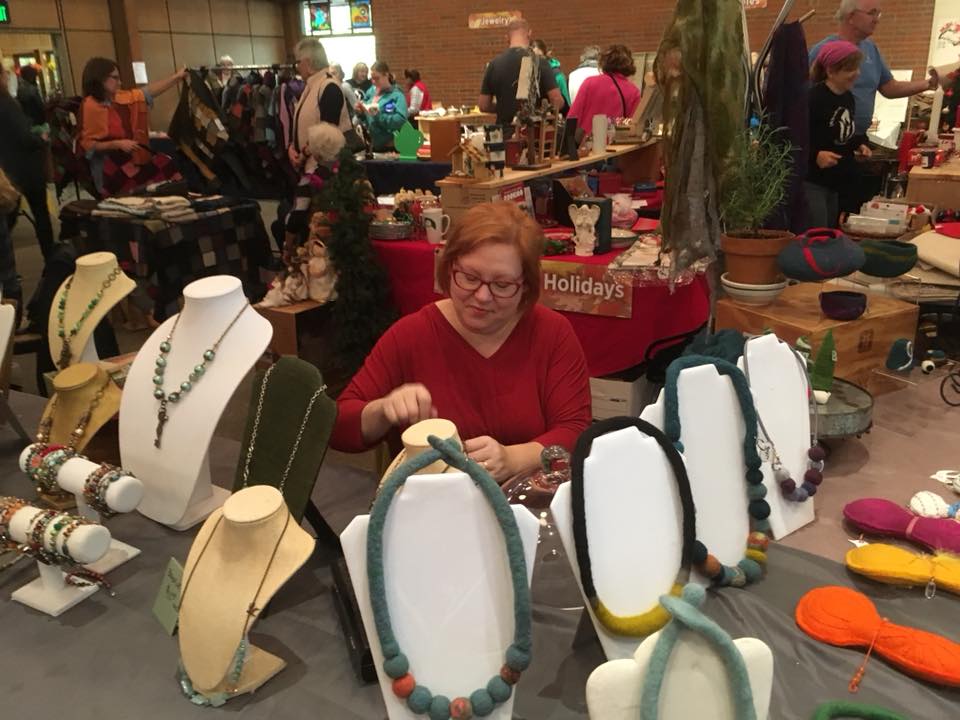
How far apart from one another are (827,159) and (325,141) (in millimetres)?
2491

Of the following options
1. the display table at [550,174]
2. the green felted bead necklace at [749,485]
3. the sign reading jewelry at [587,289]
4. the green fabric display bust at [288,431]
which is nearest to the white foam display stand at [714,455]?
the green felted bead necklace at [749,485]

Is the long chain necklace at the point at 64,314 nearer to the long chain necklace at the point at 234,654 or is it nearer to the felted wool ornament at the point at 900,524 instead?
the long chain necklace at the point at 234,654

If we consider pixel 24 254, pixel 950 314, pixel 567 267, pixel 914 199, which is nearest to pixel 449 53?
pixel 24 254

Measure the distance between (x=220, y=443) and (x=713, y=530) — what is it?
1.13m

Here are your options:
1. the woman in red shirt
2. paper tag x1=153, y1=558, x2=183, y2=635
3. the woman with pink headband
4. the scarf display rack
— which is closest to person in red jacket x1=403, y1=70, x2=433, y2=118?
the scarf display rack

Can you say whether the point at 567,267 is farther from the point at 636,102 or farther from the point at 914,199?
the point at 636,102

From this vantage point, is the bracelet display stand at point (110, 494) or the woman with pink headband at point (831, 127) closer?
the bracelet display stand at point (110, 494)

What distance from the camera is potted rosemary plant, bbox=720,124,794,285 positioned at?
191cm

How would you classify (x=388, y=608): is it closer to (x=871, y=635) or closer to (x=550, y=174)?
(x=871, y=635)

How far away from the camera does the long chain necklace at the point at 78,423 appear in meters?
1.48

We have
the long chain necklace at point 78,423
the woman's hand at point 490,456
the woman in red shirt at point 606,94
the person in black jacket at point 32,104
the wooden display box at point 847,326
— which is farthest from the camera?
the person in black jacket at point 32,104

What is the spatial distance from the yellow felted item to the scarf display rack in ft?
18.9

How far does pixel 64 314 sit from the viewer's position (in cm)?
167

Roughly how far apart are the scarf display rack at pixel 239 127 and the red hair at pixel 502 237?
204 inches
